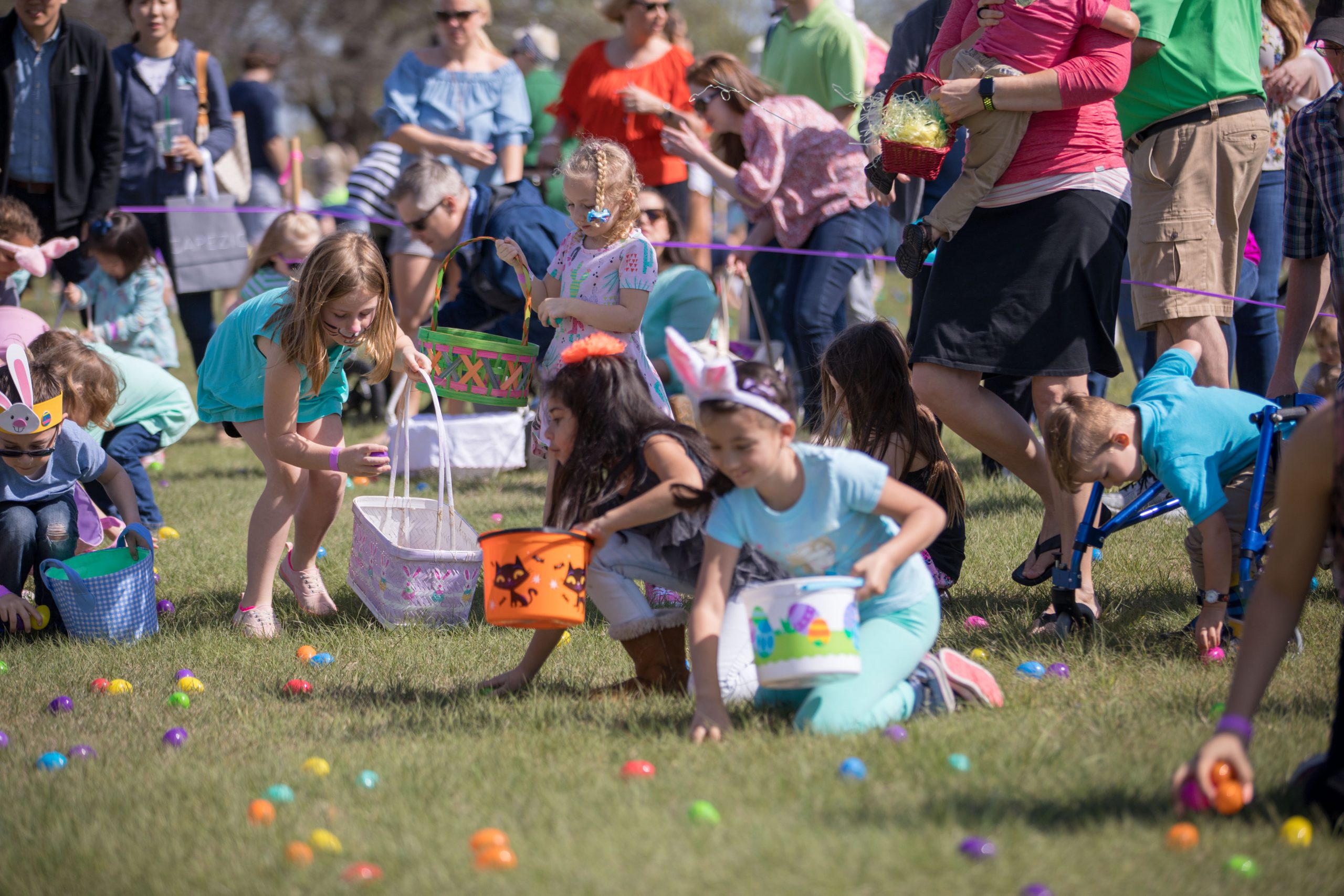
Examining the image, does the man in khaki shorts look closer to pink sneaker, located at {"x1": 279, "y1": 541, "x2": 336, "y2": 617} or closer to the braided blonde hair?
the braided blonde hair

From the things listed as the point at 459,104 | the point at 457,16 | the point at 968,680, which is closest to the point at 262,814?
the point at 968,680

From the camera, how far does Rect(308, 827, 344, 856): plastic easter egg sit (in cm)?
249

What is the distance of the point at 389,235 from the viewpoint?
771cm

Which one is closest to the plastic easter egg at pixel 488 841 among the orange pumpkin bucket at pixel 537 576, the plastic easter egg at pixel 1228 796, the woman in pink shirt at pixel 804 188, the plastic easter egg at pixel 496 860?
the plastic easter egg at pixel 496 860

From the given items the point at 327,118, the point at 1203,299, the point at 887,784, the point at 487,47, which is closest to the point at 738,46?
the point at 327,118

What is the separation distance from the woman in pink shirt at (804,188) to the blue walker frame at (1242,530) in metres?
2.39

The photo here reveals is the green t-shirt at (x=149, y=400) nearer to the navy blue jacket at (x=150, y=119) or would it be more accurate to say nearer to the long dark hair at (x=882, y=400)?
the navy blue jacket at (x=150, y=119)

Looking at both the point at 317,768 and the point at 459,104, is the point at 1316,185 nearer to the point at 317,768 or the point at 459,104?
the point at 317,768

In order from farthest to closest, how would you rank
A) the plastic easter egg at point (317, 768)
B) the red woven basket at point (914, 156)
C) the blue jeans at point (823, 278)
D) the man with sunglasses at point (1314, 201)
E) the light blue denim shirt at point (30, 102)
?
the light blue denim shirt at point (30, 102) → the blue jeans at point (823, 278) → the red woven basket at point (914, 156) → the man with sunglasses at point (1314, 201) → the plastic easter egg at point (317, 768)

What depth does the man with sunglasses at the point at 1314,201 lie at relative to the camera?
3797 millimetres

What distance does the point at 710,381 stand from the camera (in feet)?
9.09

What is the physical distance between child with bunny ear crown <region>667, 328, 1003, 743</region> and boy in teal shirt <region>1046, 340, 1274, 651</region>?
0.66 m

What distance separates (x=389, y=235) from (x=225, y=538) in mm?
2626

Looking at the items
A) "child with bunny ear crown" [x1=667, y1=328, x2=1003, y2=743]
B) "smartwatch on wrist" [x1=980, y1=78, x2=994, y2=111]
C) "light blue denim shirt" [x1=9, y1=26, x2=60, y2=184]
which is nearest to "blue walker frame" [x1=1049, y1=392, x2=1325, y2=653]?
"child with bunny ear crown" [x1=667, y1=328, x2=1003, y2=743]
